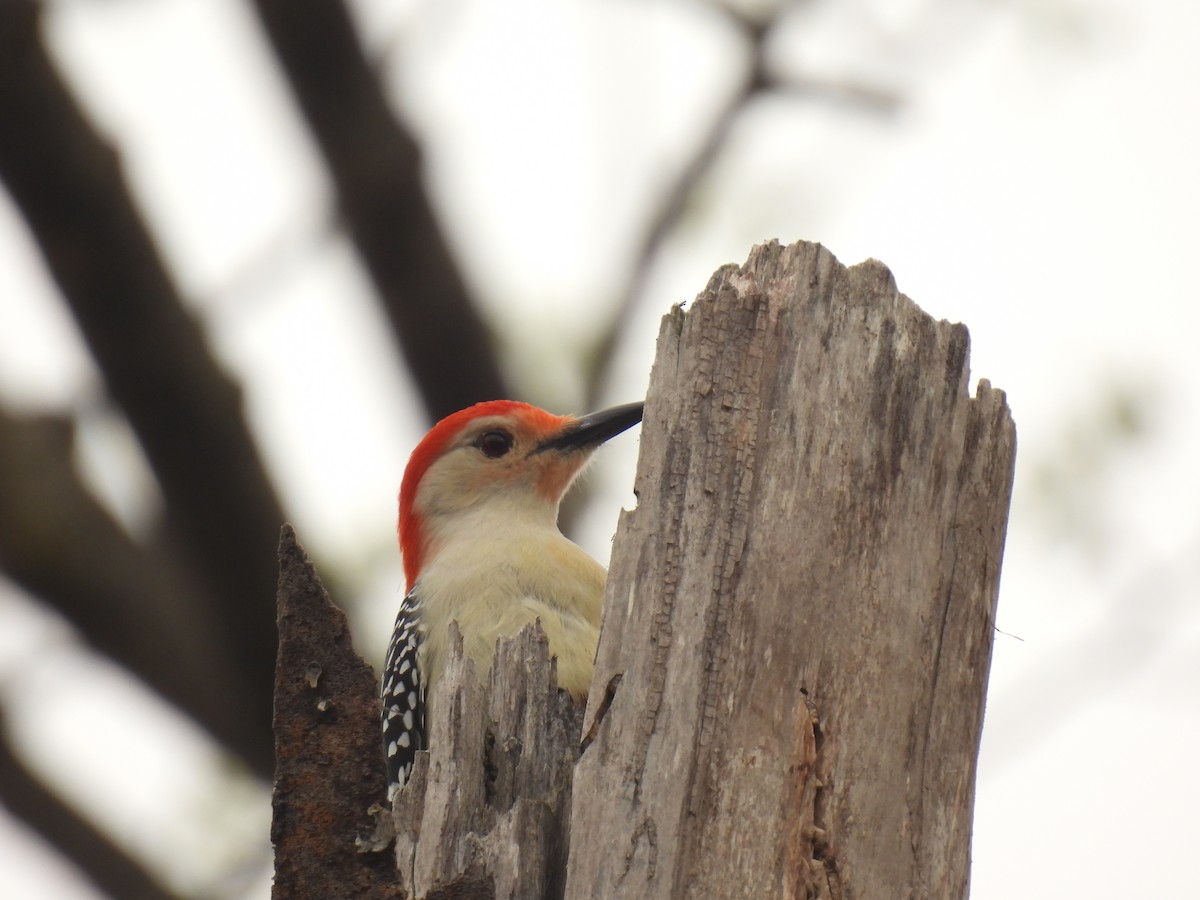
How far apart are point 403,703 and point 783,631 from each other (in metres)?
2.57

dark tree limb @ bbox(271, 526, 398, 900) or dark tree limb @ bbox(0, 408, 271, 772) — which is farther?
dark tree limb @ bbox(0, 408, 271, 772)

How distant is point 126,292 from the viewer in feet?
15.8

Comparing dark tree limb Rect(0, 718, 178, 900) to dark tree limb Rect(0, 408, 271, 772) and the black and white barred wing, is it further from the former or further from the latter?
the black and white barred wing

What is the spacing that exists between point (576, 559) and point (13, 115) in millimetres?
2460

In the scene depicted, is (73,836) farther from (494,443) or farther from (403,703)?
(494,443)

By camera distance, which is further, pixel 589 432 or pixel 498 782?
pixel 589 432

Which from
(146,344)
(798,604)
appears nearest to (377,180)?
(146,344)

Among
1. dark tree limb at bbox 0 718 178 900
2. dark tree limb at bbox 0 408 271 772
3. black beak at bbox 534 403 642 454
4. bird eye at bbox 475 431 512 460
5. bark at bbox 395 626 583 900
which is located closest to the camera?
bark at bbox 395 626 583 900

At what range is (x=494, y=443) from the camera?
6.71 meters

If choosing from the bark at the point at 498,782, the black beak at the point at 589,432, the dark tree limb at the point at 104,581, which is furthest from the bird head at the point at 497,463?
the bark at the point at 498,782

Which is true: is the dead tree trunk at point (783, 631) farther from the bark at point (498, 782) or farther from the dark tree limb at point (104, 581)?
the dark tree limb at point (104, 581)

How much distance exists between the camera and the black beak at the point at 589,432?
6.53 m

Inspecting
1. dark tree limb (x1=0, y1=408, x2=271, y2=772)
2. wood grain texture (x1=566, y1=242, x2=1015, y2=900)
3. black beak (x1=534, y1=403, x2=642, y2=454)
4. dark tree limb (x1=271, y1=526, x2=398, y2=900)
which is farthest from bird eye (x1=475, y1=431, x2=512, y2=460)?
dark tree limb (x1=271, y1=526, x2=398, y2=900)

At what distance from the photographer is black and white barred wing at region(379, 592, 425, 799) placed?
541 cm
